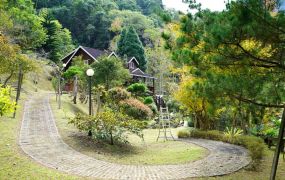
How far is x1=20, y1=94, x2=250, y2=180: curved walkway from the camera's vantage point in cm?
720

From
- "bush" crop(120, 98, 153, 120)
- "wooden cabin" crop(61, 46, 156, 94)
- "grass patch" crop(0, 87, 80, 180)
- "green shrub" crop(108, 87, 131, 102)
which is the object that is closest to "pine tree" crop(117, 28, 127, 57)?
"wooden cabin" crop(61, 46, 156, 94)

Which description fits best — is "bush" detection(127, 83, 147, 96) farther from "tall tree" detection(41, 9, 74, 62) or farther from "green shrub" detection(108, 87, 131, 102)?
"tall tree" detection(41, 9, 74, 62)

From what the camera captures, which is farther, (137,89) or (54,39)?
(54,39)

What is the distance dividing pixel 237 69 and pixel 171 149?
5.40 m

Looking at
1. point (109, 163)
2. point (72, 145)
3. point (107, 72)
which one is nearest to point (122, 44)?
point (107, 72)

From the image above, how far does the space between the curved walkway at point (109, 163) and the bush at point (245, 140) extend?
33 centimetres

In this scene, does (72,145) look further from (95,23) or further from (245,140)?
(95,23)

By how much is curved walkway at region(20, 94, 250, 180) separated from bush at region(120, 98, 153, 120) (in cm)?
906

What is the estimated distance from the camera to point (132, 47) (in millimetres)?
42156

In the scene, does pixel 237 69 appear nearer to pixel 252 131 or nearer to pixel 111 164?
pixel 111 164

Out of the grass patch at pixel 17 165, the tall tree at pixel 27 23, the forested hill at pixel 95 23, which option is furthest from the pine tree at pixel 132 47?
the grass patch at pixel 17 165

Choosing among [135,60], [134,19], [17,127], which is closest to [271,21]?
[17,127]

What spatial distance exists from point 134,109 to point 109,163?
1250 centimetres

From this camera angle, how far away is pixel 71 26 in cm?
5466
